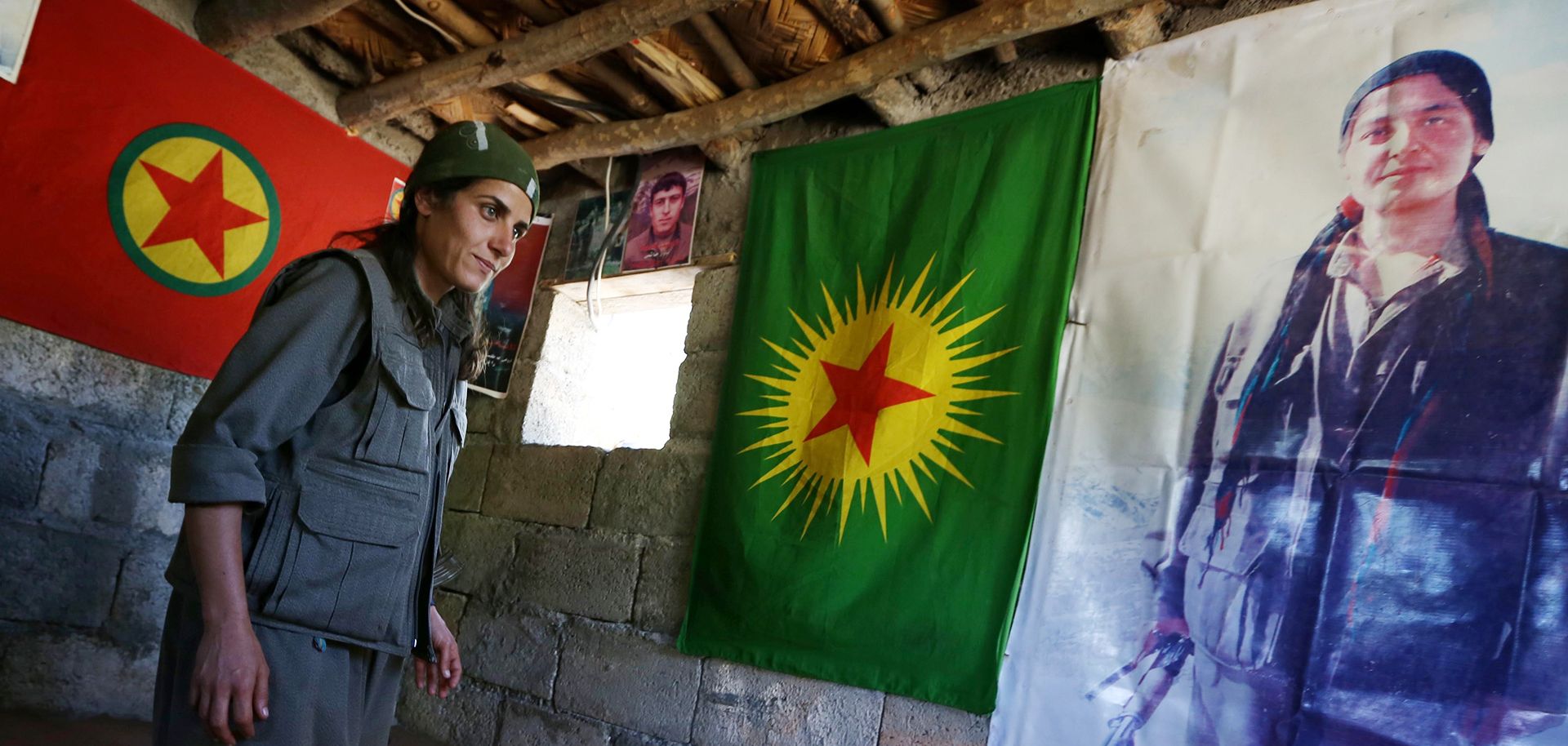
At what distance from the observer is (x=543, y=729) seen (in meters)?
3.24

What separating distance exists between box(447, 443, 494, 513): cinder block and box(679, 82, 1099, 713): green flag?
126cm

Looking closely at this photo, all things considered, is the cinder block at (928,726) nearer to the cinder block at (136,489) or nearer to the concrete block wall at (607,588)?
the concrete block wall at (607,588)

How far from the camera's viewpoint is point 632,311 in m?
4.27

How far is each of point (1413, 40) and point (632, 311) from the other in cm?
304

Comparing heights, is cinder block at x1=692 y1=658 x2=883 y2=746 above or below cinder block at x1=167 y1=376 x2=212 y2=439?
below

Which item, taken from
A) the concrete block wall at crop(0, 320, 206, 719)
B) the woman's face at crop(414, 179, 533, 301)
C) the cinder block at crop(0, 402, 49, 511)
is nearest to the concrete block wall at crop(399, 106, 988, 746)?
the concrete block wall at crop(0, 320, 206, 719)

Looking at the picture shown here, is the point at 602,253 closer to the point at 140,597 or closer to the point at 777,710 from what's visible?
the point at 777,710

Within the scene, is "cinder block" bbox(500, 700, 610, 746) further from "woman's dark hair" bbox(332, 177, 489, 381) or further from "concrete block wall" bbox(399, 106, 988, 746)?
"woman's dark hair" bbox(332, 177, 489, 381)

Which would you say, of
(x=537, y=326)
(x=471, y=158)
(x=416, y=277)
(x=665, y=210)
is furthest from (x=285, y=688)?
(x=537, y=326)

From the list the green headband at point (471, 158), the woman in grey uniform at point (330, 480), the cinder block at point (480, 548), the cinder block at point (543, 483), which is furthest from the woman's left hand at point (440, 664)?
the cinder block at point (480, 548)

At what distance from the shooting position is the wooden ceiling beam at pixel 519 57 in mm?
2762

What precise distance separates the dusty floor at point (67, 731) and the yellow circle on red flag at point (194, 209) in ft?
4.73

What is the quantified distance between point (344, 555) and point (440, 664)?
16.3 inches

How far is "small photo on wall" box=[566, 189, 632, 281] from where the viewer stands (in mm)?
3744
